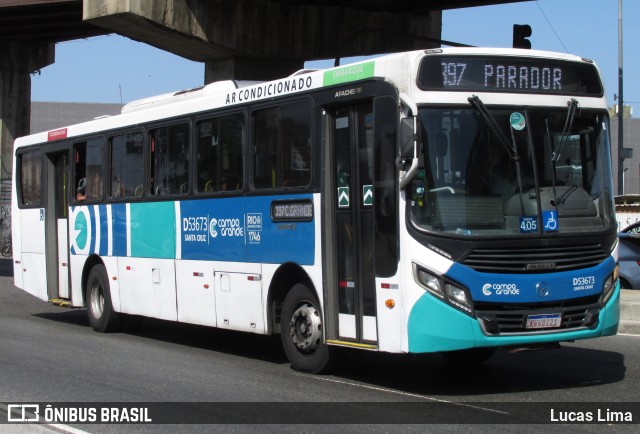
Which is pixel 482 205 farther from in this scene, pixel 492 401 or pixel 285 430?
pixel 285 430

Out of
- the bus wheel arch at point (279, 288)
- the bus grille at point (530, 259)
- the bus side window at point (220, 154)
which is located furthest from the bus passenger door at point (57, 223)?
the bus grille at point (530, 259)

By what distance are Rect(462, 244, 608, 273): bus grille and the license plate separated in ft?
1.42

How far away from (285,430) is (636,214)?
99.6ft

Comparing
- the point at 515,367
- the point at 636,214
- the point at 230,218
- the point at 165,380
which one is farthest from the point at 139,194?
the point at 636,214

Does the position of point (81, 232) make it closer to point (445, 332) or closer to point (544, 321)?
point (445, 332)

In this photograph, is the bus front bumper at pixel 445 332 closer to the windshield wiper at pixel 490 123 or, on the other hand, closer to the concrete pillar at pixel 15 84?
the windshield wiper at pixel 490 123

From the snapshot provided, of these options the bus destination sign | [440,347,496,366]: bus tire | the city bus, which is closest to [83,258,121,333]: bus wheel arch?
Result: the city bus

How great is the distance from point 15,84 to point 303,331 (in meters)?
35.3

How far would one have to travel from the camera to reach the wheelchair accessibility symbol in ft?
31.4

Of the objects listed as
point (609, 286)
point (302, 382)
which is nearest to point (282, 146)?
point (302, 382)

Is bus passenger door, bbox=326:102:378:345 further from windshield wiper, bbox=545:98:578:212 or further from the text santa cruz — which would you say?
windshield wiper, bbox=545:98:578:212

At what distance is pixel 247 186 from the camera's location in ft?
Result: 40.0

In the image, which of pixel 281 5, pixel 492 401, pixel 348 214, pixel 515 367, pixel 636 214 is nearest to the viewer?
pixel 492 401

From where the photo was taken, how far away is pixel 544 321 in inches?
375
